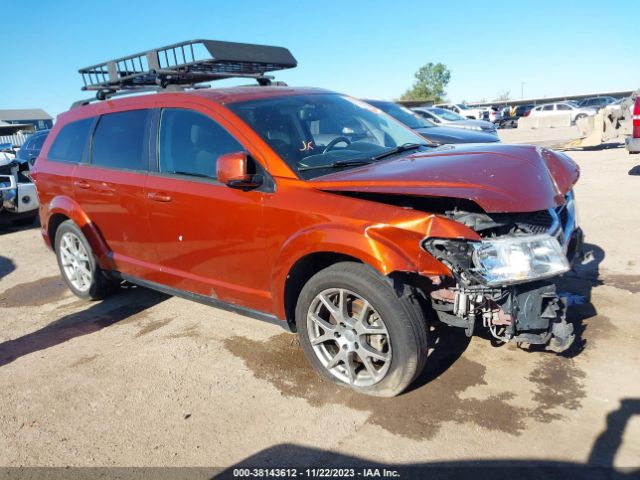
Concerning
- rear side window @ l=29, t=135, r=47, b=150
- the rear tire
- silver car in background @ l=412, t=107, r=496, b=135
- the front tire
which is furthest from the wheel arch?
rear side window @ l=29, t=135, r=47, b=150

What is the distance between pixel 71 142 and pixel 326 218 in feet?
11.1

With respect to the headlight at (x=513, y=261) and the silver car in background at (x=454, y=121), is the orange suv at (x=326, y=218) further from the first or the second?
the silver car in background at (x=454, y=121)

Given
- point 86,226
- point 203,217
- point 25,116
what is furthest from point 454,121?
point 25,116

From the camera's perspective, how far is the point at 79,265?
5.23 metres

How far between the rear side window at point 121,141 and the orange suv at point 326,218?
0.02 meters

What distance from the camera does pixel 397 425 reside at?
284cm

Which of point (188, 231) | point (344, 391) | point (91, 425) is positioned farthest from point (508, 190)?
point (91, 425)

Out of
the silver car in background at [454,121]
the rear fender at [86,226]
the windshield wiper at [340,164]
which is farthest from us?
the silver car in background at [454,121]

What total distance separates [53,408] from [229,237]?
1.56m

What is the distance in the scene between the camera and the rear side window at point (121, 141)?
423 cm

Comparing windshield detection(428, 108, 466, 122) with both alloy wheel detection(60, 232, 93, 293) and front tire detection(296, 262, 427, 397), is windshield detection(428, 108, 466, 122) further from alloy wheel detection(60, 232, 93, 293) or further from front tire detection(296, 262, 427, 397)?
front tire detection(296, 262, 427, 397)

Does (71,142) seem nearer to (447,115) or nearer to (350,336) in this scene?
(350,336)

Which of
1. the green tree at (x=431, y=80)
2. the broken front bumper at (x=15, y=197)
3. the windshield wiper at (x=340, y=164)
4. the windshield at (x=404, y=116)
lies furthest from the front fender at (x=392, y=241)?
the green tree at (x=431, y=80)

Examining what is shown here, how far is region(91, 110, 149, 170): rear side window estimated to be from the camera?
4.23m
